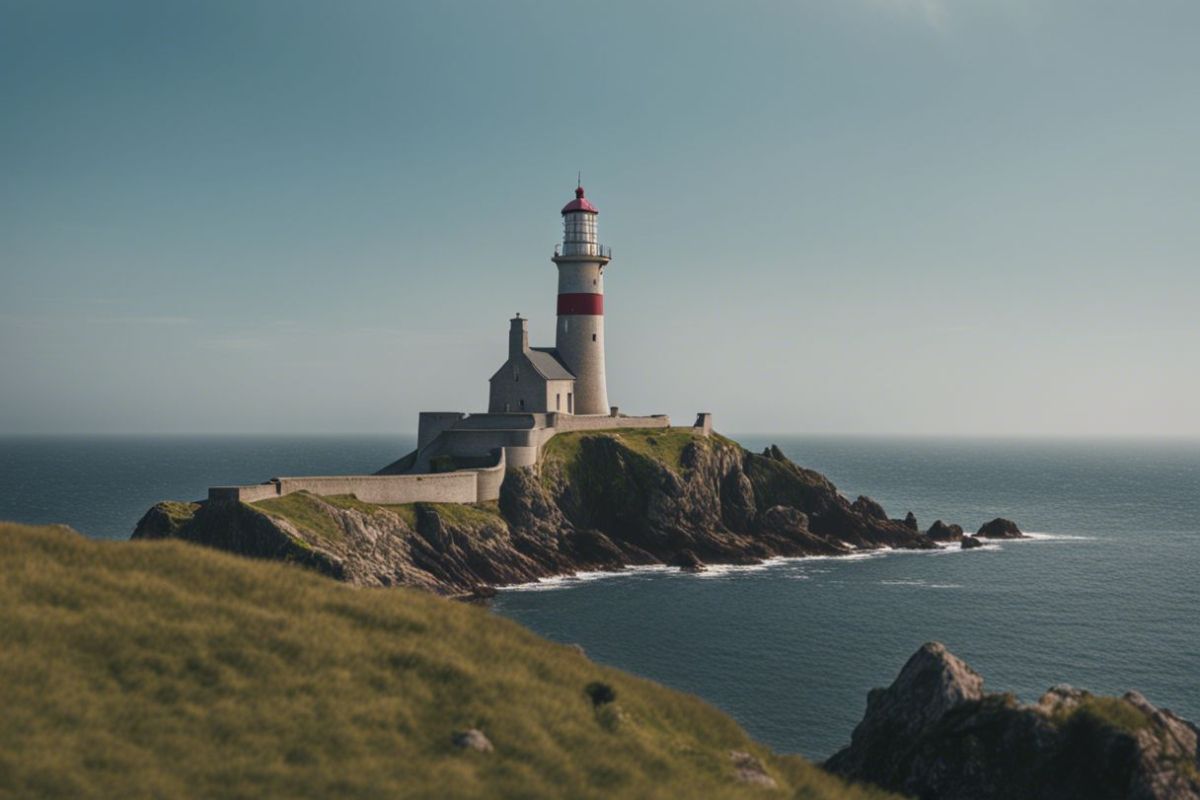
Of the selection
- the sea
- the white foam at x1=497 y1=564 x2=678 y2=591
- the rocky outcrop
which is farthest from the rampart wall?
the rocky outcrop

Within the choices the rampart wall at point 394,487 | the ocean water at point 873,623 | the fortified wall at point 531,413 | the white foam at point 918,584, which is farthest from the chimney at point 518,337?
the white foam at point 918,584

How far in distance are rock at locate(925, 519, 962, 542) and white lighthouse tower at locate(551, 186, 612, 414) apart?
113ft

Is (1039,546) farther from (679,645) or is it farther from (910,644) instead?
(679,645)

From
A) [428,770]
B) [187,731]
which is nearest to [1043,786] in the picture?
[428,770]

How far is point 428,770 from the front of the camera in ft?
55.9

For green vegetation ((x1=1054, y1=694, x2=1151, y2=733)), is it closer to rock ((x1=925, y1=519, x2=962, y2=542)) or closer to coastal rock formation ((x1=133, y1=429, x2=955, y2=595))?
coastal rock formation ((x1=133, y1=429, x2=955, y2=595))

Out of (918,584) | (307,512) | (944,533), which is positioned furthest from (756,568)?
(307,512)

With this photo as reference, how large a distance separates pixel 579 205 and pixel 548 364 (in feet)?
50.9

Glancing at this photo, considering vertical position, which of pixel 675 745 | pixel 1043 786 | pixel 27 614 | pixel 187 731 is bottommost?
pixel 1043 786

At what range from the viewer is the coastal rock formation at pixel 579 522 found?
57781 millimetres

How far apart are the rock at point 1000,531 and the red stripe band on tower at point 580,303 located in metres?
44.8

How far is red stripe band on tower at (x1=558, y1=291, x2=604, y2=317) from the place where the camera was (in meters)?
93.3

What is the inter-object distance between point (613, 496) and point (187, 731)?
221ft

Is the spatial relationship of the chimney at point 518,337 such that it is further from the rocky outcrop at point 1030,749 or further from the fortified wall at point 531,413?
the rocky outcrop at point 1030,749
